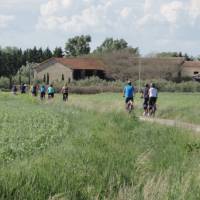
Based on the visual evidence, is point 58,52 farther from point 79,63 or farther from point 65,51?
point 79,63

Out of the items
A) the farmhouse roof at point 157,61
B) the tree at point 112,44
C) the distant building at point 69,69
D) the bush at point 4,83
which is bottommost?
the bush at point 4,83

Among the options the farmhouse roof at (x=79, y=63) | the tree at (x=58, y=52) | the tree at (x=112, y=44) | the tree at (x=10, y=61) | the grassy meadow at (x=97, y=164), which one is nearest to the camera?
the grassy meadow at (x=97, y=164)

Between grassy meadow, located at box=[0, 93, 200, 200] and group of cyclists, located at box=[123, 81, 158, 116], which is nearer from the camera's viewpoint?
grassy meadow, located at box=[0, 93, 200, 200]

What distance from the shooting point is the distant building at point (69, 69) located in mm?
113188

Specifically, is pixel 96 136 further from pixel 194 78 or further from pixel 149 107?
pixel 194 78

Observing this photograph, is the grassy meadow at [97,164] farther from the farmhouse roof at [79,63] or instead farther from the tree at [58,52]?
the tree at [58,52]

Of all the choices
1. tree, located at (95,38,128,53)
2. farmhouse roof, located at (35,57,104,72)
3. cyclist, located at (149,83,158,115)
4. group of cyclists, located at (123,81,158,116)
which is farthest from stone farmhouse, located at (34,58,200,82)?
cyclist, located at (149,83,158,115)

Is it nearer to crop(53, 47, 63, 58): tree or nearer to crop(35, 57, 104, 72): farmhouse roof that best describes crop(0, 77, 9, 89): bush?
crop(35, 57, 104, 72): farmhouse roof

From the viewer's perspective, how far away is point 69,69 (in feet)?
369

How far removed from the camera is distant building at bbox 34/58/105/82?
113188mm

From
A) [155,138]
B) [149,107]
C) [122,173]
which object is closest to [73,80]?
[149,107]

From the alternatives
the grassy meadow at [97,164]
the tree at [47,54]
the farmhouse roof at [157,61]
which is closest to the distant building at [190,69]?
the farmhouse roof at [157,61]

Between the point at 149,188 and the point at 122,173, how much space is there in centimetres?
159

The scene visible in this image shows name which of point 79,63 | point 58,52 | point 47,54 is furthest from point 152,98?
point 47,54
